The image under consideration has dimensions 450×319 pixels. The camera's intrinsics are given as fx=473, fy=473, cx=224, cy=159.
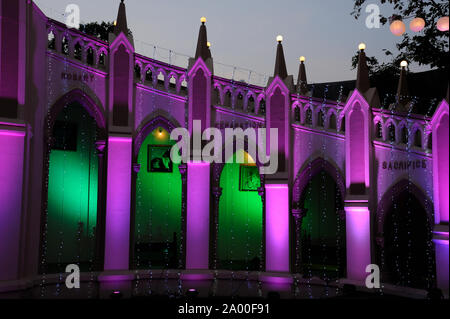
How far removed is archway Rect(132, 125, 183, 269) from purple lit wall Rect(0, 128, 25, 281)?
672cm

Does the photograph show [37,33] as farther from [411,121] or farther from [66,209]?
[411,121]

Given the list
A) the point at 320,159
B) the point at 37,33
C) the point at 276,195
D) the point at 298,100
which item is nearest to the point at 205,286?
the point at 276,195

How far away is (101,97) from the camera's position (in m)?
12.3

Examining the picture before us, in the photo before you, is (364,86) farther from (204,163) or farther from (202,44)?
(204,163)

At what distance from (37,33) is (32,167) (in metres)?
3.17

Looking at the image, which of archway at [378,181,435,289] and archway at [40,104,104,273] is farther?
archway at [40,104,104,273]

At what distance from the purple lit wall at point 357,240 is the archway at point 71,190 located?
317 inches

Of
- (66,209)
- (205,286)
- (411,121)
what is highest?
(411,121)

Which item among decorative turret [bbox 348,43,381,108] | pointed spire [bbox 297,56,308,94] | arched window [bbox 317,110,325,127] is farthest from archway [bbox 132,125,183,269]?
decorative turret [bbox 348,43,381,108]

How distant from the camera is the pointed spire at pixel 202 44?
12805 millimetres

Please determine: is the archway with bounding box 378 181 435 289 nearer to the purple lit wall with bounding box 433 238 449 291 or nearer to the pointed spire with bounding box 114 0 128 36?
the purple lit wall with bounding box 433 238 449 291

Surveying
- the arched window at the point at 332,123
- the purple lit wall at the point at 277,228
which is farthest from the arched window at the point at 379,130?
the purple lit wall at the point at 277,228

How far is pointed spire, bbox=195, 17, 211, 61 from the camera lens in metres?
12.8
